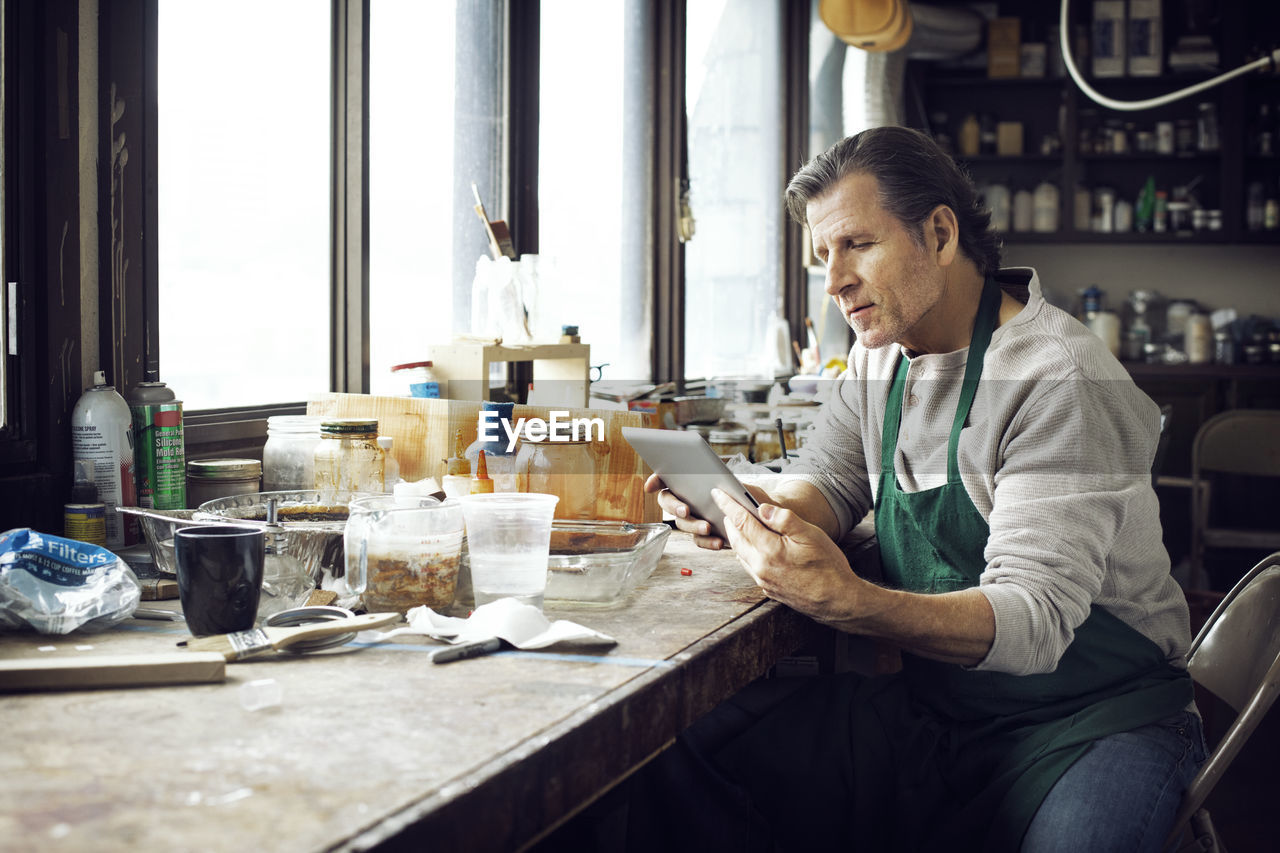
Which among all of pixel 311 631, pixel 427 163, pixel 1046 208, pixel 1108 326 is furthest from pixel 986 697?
pixel 1046 208

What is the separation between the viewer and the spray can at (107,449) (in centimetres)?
156

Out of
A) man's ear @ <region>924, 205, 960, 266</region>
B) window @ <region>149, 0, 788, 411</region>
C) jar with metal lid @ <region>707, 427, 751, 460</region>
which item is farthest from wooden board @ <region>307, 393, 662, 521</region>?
jar with metal lid @ <region>707, 427, 751, 460</region>

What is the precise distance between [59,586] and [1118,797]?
1235 millimetres

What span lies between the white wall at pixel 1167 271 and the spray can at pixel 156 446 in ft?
16.6

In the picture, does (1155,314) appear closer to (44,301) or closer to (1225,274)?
(1225,274)

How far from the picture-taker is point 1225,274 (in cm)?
591

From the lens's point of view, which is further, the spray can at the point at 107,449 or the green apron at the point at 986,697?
the spray can at the point at 107,449

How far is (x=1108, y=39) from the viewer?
5684 mm

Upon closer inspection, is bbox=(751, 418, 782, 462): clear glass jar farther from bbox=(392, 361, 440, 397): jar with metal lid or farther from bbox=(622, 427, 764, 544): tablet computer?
bbox=(622, 427, 764, 544): tablet computer

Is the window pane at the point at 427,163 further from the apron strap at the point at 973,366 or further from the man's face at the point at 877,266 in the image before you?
the apron strap at the point at 973,366

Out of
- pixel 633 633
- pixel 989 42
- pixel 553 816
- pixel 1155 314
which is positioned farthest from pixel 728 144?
pixel 553 816

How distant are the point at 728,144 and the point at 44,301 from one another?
11.1 feet

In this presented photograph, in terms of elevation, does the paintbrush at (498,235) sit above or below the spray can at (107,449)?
above

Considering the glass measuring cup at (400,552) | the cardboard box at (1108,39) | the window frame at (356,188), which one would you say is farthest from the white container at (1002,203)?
the glass measuring cup at (400,552)
